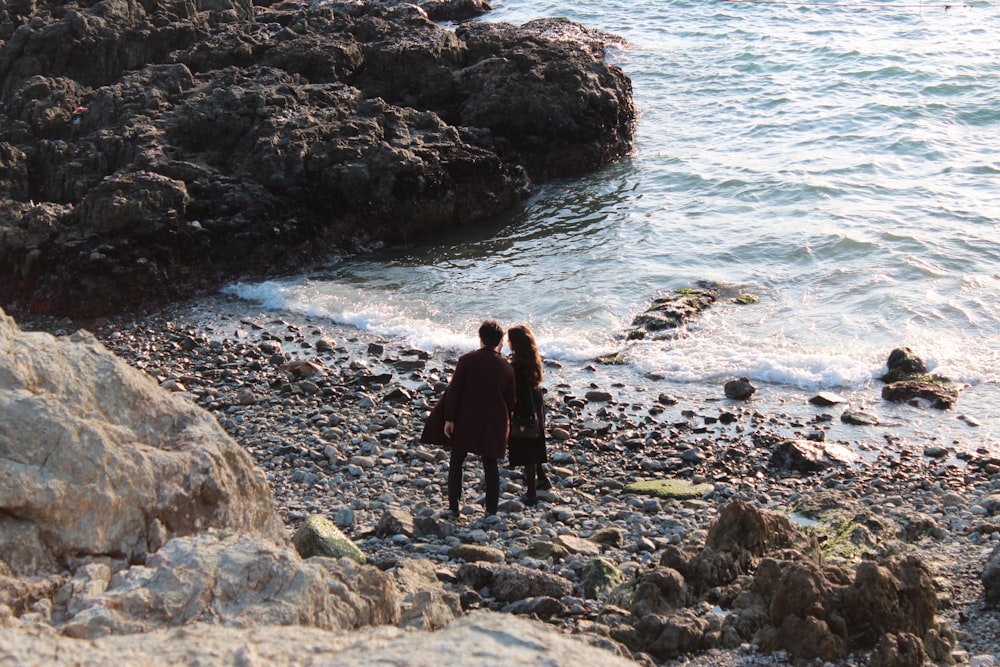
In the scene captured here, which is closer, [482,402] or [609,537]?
[609,537]

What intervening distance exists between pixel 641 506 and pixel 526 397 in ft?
5.07

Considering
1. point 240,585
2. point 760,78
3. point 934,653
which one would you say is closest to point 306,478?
point 240,585

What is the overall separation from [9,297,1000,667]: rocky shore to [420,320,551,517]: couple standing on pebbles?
1.47 feet

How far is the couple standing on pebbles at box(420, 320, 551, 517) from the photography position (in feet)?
29.7

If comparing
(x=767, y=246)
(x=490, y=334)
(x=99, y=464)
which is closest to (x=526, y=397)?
(x=490, y=334)

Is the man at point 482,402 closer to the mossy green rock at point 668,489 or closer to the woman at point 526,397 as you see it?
the woman at point 526,397

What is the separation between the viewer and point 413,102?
2208 cm

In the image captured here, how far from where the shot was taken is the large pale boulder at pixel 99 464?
17.8ft

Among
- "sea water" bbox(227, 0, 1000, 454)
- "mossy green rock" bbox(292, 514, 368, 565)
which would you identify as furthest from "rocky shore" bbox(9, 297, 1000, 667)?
"sea water" bbox(227, 0, 1000, 454)

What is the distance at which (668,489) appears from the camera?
10.2m

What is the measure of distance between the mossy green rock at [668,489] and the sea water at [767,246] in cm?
296

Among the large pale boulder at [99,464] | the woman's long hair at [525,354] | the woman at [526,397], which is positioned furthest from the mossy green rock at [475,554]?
the woman's long hair at [525,354]

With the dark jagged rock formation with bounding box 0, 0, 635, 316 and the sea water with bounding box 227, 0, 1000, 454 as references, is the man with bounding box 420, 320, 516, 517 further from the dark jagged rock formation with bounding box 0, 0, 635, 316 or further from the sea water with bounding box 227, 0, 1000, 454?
the dark jagged rock formation with bounding box 0, 0, 635, 316

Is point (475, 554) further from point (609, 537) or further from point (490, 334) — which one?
point (490, 334)
